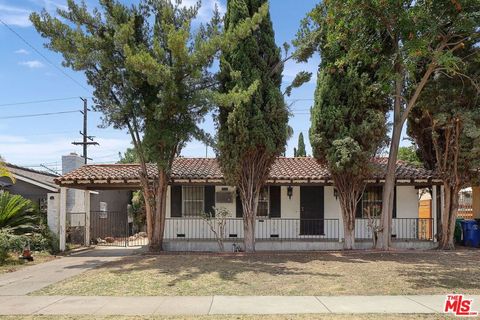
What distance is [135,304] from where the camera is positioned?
8.68 meters

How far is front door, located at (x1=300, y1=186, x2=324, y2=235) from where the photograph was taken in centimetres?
1938

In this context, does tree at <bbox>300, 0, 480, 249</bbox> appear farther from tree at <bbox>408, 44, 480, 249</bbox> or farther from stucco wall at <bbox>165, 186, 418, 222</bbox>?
stucco wall at <bbox>165, 186, 418, 222</bbox>

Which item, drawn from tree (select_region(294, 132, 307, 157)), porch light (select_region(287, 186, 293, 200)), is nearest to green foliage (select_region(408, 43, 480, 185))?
porch light (select_region(287, 186, 293, 200))

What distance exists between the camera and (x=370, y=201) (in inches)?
763

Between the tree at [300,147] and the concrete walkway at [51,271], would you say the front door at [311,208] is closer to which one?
the concrete walkway at [51,271]

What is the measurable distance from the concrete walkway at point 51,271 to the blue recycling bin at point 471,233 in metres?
13.3

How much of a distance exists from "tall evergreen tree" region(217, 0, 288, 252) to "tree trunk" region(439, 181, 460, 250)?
6766mm

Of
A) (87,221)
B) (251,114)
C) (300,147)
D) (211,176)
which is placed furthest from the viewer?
(300,147)

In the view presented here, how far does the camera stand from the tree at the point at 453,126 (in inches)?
630

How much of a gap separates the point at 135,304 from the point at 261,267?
16.3 feet

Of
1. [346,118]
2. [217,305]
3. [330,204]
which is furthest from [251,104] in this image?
[217,305]

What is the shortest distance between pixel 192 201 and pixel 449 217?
992 cm

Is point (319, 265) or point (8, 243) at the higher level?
point (8, 243)

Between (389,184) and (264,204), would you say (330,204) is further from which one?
(389,184)
